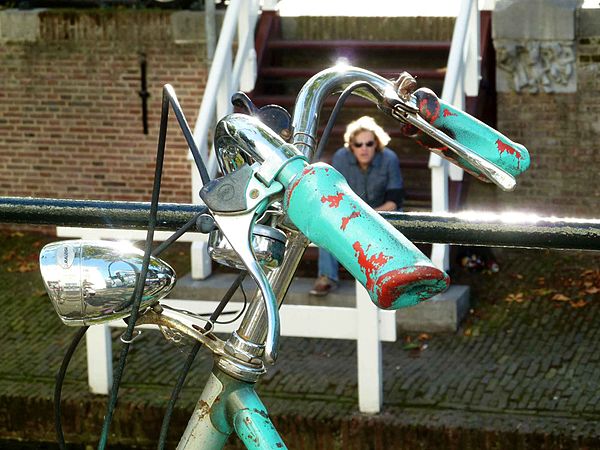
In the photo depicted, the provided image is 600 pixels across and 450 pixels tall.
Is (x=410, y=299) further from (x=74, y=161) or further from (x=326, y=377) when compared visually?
(x=74, y=161)

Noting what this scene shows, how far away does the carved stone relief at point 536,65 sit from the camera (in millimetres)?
10141

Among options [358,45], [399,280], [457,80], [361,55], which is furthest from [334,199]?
[361,55]

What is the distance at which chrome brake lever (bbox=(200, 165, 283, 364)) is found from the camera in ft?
5.31

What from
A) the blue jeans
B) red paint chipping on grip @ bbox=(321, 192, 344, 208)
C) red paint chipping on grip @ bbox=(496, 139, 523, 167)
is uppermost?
red paint chipping on grip @ bbox=(496, 139, 523, 167)

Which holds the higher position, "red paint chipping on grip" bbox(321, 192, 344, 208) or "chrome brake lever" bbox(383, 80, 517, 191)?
"chrome brake lever" bbox(383, 80, 517, 191)

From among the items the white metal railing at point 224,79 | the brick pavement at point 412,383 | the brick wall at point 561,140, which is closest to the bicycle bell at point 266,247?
the brick pavement at point 412,383

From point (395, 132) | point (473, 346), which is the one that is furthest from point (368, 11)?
point (473, 346)

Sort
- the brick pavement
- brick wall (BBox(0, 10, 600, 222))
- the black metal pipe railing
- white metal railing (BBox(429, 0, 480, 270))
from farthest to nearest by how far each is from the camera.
Result: brick wall (BBox(0, 10, 600, 222))
white metal railing (BBox(429, 0, 480, 270))
the brick pavement
the black metal pipe railing

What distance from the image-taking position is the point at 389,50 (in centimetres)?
1063

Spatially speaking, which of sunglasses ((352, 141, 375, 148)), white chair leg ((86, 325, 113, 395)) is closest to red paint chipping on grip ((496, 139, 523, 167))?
white chair leg ((86, 325, 113, 395))

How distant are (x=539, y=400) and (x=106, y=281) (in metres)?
5.94

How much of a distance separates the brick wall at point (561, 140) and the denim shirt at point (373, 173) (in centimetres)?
152

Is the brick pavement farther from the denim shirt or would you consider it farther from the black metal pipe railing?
the black metal pipe railing

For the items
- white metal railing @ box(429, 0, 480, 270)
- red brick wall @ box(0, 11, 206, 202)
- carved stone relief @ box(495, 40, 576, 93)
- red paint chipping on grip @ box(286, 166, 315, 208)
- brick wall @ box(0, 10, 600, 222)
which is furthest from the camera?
red brick wall @ box(0, 11, 206, 202)
